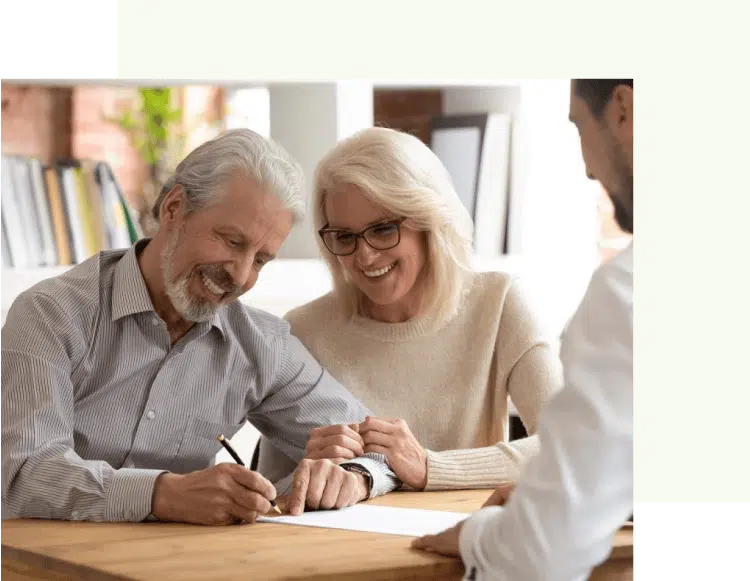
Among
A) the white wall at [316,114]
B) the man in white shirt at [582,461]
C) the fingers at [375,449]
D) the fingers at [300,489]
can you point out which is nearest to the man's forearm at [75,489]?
the fingers at [300,489]

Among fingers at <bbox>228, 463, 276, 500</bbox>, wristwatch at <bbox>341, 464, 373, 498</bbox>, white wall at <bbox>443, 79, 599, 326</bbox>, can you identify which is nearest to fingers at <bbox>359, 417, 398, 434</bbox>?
wristwatch at <bbox>341, 464, 373, 498</bbox>

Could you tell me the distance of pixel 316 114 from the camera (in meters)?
2.65

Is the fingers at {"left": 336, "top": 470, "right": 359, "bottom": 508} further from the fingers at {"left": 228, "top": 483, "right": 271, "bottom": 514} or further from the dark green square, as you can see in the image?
the dark green square

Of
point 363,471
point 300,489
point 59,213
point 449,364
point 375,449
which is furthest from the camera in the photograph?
point 449,364

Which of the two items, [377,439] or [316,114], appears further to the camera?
[316,114]

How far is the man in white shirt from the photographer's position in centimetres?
142

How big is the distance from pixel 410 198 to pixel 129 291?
64 centimetres

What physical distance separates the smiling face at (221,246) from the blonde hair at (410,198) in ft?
0.84

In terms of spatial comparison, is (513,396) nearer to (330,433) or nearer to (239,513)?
(330,433)

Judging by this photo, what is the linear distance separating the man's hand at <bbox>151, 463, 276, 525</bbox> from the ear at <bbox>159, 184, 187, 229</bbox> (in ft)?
1.85

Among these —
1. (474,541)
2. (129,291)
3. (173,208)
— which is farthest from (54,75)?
(474,541)

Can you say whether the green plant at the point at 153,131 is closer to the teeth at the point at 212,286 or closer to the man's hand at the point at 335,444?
the teeth at the point at 212,286

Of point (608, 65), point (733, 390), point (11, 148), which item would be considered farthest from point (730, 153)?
point (11, 148)

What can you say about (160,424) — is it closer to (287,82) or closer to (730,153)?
(287,82)
